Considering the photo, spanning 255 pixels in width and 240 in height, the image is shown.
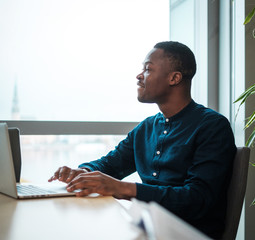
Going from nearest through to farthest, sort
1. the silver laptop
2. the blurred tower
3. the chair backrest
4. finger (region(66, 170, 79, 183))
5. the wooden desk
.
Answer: the wooden desk → the silver laptop → the chair backrest → finger (region(66, 170, 79, 183)) → the blurred tower

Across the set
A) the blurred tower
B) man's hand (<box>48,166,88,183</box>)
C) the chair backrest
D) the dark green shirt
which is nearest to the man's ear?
the dark green shirt

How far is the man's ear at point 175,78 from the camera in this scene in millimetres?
1679

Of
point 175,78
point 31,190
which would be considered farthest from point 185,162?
point 31,190

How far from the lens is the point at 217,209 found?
1.29m

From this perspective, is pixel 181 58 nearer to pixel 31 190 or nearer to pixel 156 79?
pixel 156 79

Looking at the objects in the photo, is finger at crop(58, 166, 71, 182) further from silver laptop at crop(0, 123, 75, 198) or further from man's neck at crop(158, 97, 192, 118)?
man's neck at crop(158, 97, 192, 118)

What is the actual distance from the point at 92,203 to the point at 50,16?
1698 millimetres

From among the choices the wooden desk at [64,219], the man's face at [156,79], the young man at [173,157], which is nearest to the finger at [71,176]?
the young man at [173,157]

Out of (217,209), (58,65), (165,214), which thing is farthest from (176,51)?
(165,214)

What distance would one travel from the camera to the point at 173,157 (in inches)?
57.6

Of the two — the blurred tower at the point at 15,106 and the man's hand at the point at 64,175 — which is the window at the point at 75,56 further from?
the man's hand at the point at 64,175

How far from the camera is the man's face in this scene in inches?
66.7

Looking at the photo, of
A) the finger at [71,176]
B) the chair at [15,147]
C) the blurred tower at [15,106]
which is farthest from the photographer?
the blurred tower at [15,106]

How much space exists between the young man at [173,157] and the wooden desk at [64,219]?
0.41 ft
